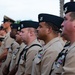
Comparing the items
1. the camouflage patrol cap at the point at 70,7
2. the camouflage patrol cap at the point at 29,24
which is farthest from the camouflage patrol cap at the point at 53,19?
the camouflage patrol cap at the point at 29,24

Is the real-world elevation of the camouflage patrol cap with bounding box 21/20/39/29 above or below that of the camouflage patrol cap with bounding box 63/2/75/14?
below

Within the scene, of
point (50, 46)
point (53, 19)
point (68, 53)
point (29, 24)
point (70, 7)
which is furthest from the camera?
point (29, 24)

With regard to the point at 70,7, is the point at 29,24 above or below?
below

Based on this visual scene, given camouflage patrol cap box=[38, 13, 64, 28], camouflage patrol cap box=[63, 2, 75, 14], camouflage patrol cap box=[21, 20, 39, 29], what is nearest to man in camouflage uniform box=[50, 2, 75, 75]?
camouflage patrol cap box=[63, 2, 75, 14]

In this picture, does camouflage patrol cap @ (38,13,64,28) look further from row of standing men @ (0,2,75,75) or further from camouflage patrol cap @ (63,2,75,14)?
camouflage patrol cap @ (63,2,75,14)

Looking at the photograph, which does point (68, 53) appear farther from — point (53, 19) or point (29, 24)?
point (29, 24)

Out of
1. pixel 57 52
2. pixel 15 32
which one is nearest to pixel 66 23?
pixel 57 52

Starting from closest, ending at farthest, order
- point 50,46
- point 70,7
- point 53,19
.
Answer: point 70,7 → point 50,46 → point 53,19

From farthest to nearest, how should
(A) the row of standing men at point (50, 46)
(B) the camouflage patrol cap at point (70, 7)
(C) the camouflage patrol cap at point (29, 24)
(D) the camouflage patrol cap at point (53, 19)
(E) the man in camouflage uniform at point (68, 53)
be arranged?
(C) the camouflage patrol cap at point (29, 24), (D) the camouflage patrol cap at point (53, 19), (B) the camouflage patrol cap at point (70, 7), (A) the row of standing men at point (50, 46), (E) the man in camouflage uniform at point (68, 53)

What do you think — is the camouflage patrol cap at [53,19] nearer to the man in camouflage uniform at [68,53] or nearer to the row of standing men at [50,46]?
the row of standing men at [50,46]

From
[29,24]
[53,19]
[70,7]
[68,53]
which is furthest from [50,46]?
[29,24]

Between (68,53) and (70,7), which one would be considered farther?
(70,7)

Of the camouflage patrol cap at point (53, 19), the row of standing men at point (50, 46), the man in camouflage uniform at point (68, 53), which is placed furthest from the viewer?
the camouflage patrol cap at point (53, 19)

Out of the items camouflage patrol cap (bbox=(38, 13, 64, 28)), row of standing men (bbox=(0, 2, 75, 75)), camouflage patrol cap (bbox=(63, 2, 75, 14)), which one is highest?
camouflage patrol cap (bbox=(63, 2, 75, 14))
